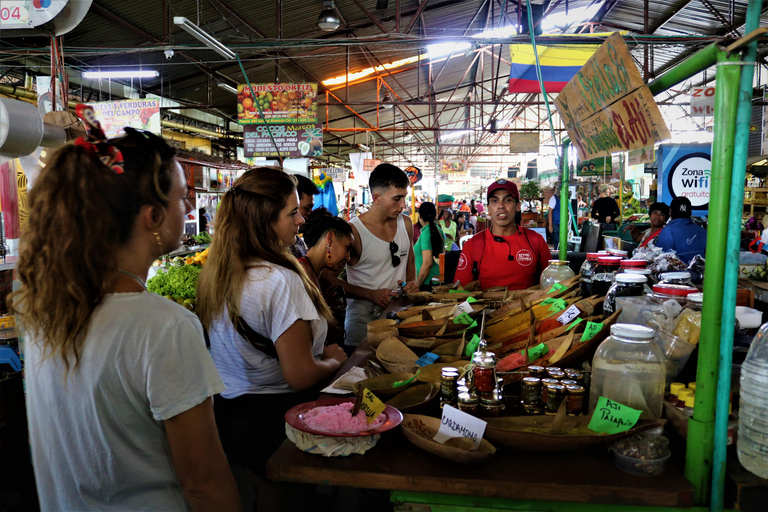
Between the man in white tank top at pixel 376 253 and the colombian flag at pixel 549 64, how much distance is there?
2.46 m

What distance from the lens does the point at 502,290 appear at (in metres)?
3.29

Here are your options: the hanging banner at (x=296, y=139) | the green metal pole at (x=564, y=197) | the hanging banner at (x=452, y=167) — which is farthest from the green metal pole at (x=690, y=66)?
the hanging banner at (x=452, y=167)

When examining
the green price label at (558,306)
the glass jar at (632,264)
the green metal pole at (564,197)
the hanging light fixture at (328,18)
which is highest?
the hanging light fixture at (328,18)

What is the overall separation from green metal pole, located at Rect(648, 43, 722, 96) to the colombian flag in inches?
148

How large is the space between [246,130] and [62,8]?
851 centimetres

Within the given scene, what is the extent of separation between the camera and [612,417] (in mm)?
1325

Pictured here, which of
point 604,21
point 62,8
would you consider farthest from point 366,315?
point 604,21

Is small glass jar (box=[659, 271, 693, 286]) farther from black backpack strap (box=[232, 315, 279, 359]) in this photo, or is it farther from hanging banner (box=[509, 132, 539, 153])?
hanging banner (box=[509, 132, 539, 153])

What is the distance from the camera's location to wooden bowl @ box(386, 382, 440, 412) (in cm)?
154

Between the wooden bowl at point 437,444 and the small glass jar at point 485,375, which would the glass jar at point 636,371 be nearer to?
the small glass jar at point 485,375

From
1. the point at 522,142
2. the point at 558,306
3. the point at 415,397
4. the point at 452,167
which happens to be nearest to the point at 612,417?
the point at 415,397

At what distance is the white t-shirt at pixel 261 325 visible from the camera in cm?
183

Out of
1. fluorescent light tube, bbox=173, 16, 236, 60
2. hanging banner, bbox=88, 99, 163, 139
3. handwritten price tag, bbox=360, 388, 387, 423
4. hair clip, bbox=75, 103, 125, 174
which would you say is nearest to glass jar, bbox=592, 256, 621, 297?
handwritten price tag, bbox=360, 388, 387, 423

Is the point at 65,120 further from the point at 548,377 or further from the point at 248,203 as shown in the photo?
the point at 548,377
